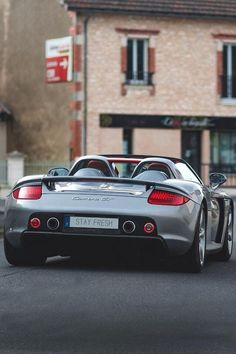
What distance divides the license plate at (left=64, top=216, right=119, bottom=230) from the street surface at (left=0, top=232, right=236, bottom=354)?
17.1 inches

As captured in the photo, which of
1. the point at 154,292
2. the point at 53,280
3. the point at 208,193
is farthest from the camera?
the point at 208,193

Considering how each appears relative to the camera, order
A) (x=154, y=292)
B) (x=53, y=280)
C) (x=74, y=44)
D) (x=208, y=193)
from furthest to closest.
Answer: (x=74, y=44)
(x=208, y=193)
(x=53, y=280)
(x=154, y=292)

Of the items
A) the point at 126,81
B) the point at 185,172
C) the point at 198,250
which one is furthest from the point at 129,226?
the point at 126,81

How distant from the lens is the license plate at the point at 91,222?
1033 centimetres

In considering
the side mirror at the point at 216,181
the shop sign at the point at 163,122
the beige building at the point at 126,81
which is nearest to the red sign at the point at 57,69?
the beige building at the point at 126,81

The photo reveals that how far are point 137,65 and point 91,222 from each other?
3506cm

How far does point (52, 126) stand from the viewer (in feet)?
149

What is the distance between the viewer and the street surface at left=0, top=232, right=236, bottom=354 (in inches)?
253

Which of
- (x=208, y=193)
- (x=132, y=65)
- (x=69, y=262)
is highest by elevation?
(x=132, y=65)

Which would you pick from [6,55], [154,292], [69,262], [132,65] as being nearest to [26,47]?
[6,55]

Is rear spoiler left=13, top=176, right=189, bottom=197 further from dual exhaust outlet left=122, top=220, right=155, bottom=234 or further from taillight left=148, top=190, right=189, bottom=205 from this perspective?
dual exhaust outlet left=122, top=220, right=155, bottom=234

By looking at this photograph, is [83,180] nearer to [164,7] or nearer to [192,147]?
[164,7]

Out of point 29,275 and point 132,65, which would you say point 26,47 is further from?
point 29,275

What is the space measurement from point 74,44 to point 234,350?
38606mm
